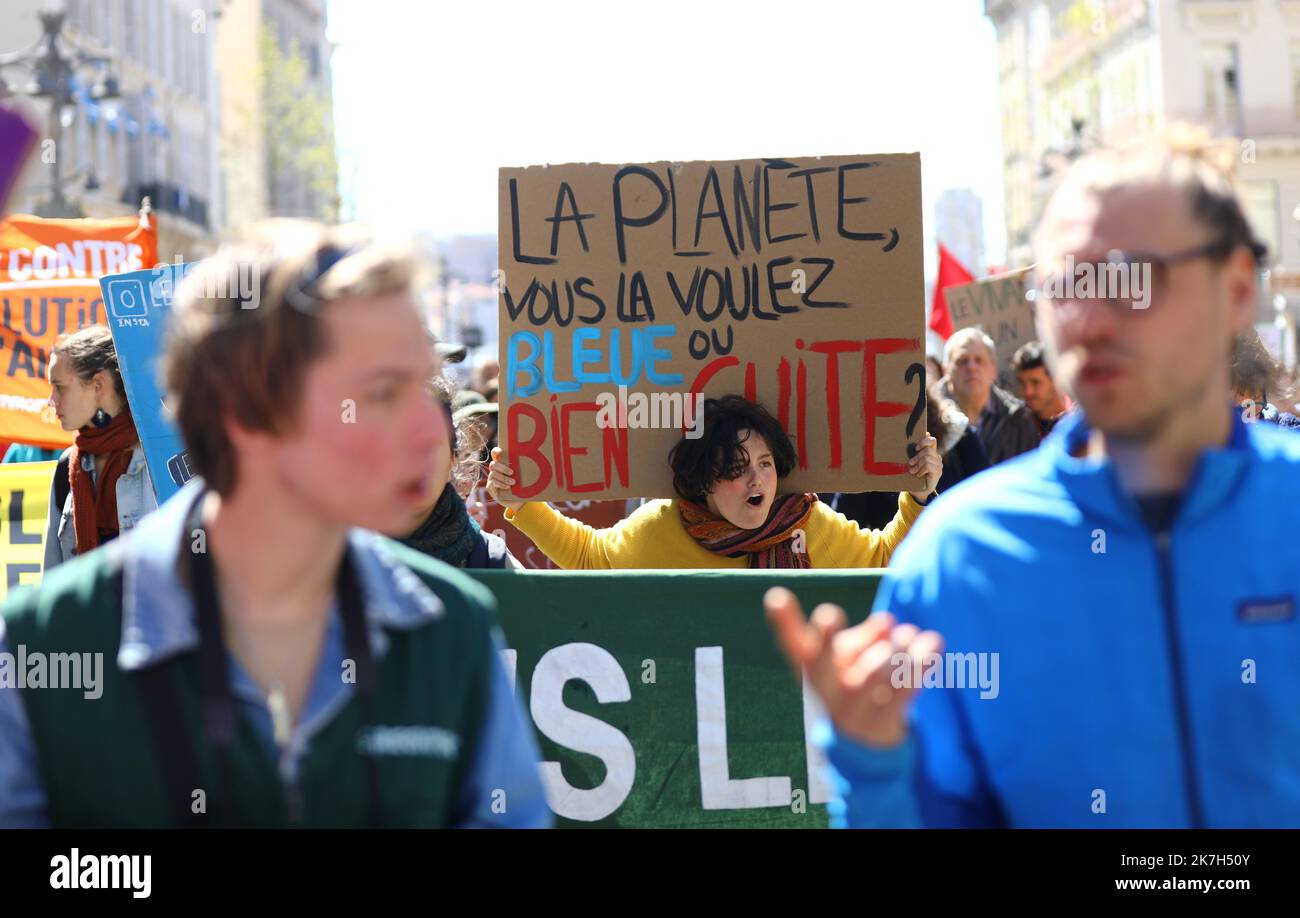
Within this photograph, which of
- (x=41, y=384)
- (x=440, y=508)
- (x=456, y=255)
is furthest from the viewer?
(x=456, y=255)

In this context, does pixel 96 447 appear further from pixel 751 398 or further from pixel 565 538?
pixel 751 398

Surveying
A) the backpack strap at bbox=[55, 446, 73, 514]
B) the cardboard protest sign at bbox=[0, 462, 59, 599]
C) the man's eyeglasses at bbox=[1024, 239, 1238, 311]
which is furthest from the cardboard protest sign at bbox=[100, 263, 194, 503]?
the man's eyeglasses at bbox=[1024, 239, 1238, 311]

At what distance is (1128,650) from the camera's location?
233 cm

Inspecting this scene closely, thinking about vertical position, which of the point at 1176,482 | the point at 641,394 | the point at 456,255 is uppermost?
the point at 456,255

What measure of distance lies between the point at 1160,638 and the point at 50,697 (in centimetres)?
143

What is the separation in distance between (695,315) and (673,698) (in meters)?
1.14

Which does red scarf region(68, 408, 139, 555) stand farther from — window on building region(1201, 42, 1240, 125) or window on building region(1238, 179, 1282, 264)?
window on building region(1201, 42, 1240, 125)

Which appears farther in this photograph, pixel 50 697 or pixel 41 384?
pixel 41 384

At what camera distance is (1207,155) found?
242cm

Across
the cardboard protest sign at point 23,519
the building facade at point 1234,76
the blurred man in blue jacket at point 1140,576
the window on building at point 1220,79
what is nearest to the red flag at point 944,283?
the cardboard protest sign at point 23,519

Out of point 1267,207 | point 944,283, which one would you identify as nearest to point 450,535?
point 944,283

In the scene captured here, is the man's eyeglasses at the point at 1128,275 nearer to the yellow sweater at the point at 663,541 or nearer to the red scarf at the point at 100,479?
the yellow sweater at the point at 663,541
